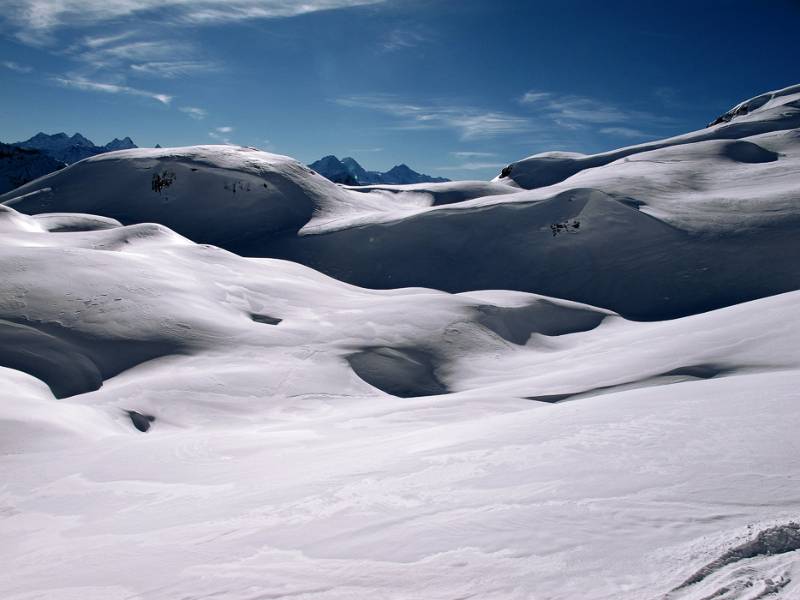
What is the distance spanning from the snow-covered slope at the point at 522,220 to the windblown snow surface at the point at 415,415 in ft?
0.59

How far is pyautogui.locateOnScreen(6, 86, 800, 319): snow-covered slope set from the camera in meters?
21.0

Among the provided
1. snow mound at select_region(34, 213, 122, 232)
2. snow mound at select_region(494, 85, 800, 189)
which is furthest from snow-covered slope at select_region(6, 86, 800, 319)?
snow mound at select_region(34, 213, 122, 232)

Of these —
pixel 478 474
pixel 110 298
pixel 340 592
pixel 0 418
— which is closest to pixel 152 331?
pixel 110 298

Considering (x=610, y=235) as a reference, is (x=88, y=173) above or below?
above

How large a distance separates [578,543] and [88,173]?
3691cm

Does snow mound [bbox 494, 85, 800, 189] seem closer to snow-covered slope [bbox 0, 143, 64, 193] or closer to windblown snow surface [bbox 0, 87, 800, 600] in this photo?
windblown snow surface [bbox 0, 87, 800, 600]

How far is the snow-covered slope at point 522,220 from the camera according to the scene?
2097 cm

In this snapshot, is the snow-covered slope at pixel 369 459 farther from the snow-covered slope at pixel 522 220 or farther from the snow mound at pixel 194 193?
the snow mound at pixel 194 193

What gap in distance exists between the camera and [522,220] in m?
25.9

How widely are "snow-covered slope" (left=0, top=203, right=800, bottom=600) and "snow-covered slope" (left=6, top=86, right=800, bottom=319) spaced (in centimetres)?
1030

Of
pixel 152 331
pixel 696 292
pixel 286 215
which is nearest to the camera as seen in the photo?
pixel 152 331

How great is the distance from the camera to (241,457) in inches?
231

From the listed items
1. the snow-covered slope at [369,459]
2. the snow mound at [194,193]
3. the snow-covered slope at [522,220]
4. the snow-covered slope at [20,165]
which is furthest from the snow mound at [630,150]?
the snow-covered slope at [20,165]

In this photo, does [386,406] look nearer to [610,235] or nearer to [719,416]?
[719,416]
